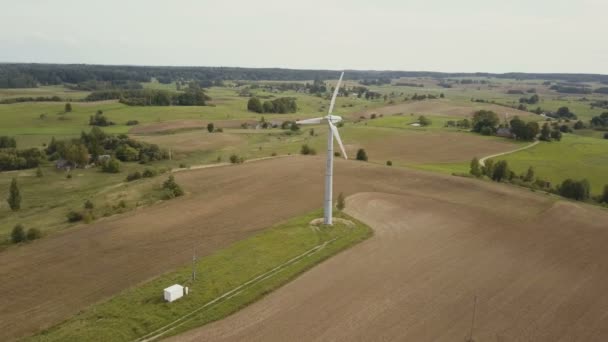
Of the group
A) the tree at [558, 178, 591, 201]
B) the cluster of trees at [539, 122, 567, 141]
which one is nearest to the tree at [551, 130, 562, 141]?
the cluster of trees at [539, 122, 567, 141]

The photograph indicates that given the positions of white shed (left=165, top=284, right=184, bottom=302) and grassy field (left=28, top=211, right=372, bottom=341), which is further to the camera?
white shed (left=165, top=284, right=184, bottom=302)

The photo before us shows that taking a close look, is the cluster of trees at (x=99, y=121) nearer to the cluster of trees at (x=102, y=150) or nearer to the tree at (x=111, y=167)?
the cluster of trees at (x=102, y=150)

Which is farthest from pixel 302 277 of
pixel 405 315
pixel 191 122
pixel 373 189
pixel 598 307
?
pixel 191 122

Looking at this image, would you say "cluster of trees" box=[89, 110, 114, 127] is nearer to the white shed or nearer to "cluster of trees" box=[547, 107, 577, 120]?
the white shed

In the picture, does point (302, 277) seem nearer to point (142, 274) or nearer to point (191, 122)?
point (142, 274)

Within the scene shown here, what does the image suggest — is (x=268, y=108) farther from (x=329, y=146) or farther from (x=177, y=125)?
(x=329, y=146)

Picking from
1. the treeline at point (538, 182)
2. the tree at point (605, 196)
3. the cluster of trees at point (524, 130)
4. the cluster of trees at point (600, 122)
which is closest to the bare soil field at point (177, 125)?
the cluster of trees at point (524, 130)

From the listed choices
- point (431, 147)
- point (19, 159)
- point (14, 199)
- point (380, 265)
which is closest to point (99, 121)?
point (19, 159)
